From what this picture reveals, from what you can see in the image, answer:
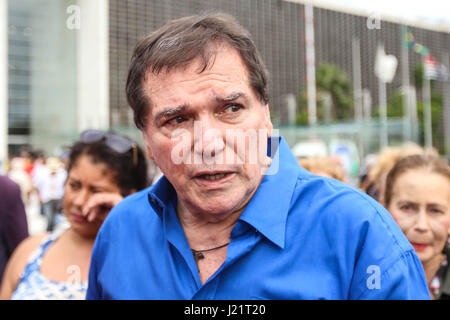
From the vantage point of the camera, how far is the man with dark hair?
1.08 meters

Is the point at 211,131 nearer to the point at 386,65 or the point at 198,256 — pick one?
the point at 198,256

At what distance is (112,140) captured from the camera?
97.7 inches

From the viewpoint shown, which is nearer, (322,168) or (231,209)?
(231,209)

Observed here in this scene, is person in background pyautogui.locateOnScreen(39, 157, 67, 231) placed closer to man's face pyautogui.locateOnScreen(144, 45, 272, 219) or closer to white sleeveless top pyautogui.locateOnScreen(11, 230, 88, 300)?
white sleeveless top pyautogui.locateOnScreen(11, 230, 88, 300)

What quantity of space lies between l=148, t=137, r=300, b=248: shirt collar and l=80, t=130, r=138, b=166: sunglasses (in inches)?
42.3

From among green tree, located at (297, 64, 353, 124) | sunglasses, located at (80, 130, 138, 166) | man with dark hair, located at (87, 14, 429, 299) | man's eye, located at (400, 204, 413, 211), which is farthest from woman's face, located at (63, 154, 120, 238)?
green tree, located at (297, 64, 353, 124)

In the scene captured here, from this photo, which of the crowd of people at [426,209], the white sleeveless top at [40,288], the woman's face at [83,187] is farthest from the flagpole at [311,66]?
the white sleeveless top at [40,288]

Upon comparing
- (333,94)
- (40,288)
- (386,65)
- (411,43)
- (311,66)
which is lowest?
(40,288)

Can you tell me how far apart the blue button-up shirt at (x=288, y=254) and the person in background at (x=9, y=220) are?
1835 millimetres

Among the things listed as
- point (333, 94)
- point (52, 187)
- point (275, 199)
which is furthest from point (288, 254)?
point (333, 94)

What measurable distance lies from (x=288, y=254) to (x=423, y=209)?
1.28m

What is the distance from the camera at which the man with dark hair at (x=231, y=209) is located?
3.55 feet

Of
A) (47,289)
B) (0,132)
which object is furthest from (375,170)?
(0,132)

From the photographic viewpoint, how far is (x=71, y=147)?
2504 mm
